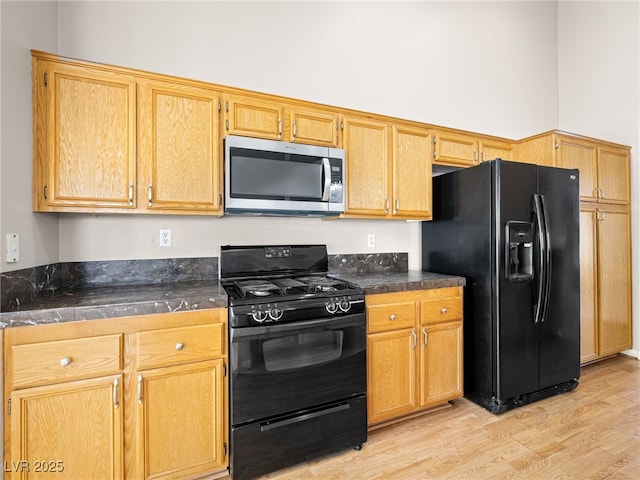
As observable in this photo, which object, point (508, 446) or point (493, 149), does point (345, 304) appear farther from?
point (493, 149)

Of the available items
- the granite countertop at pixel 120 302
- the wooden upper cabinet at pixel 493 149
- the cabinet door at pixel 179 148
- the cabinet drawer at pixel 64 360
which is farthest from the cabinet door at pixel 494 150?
the cabinet drawer at pixel 64 360

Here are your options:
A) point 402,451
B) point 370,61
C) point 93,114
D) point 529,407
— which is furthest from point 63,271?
point 529,407

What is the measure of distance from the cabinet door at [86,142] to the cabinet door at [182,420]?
0.97 m

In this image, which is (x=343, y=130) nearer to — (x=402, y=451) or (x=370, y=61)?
(x=370, y=61)

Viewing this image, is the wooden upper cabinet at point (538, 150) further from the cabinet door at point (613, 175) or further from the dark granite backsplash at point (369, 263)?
the dark granite backsplash at point (369, 263)

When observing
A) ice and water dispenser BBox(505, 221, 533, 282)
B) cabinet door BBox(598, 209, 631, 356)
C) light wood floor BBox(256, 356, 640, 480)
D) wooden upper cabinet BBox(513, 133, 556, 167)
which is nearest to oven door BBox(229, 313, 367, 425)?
light wood floor BBox(256, 356, 640, 480)

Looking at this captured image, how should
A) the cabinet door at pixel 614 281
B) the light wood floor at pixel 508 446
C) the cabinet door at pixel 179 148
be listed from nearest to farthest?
the light wood floor at pixel 508 446 → the cabinet door at pixel 179 148 → the cabinet door at pixel 614 281

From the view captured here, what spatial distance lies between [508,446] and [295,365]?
1.41 metres

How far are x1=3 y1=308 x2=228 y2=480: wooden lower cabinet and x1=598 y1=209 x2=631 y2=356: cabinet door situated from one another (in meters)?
3.51

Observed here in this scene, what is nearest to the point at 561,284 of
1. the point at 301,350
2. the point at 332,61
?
the point at 301,350

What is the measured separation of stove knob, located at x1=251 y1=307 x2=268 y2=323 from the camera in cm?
164

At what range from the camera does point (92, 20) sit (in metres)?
2.02

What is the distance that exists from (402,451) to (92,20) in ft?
10.7

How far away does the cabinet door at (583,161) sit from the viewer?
2.88 meters
